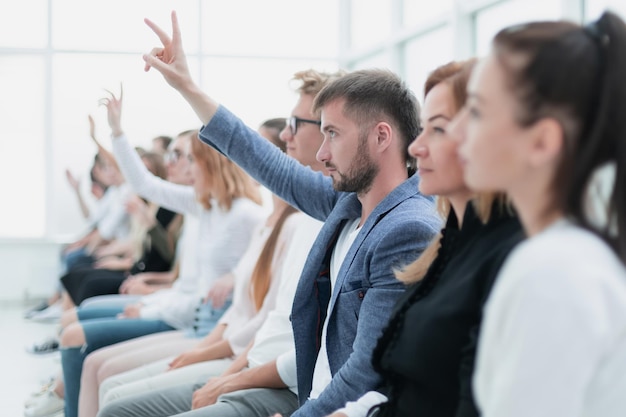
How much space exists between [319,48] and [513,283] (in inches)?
304

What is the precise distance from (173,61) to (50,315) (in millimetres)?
5236

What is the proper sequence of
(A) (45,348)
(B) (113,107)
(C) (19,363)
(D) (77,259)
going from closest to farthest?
(B) (113,107), (C) (19,363), (A) (45,348), (D) (77,259)

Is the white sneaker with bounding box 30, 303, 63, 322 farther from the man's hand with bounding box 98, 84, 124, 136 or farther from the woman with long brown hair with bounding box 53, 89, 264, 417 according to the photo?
the man's hand with bounding box 98, 84, 124, 136

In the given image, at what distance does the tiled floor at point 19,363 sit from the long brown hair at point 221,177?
1.45 meters

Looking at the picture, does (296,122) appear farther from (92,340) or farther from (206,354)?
(92,340)

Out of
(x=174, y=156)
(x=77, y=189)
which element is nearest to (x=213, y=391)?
(x=174, y=156)

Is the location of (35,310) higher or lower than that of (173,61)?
lower

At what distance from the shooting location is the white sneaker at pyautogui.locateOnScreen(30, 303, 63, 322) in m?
6.77

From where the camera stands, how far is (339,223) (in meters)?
2.02

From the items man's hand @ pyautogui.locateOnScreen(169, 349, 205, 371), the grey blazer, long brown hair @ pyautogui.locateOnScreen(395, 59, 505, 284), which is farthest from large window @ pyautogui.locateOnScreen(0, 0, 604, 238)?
long brown hair @ pyautogui.locateOnScreen(395, 59, 505, 284)

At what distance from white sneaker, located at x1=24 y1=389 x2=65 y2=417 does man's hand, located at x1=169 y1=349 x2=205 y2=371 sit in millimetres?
1196

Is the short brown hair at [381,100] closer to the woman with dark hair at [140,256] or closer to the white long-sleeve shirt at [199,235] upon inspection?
the white long-sleeve shirt at [199,235]

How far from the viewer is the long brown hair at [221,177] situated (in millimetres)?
3336

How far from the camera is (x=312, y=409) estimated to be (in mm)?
1717
